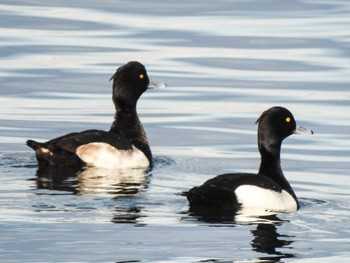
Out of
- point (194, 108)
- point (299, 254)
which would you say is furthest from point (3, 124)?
point (299, 254)

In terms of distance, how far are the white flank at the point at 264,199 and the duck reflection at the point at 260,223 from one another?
131 mm

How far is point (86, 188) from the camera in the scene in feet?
57.8

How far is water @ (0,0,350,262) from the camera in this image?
14484 mm

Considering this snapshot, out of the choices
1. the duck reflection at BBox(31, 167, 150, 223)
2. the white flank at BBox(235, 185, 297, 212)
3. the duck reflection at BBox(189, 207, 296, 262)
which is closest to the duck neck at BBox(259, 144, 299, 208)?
the white flank at BBox(235, 185, 297, 212)

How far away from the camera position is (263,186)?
1658cm

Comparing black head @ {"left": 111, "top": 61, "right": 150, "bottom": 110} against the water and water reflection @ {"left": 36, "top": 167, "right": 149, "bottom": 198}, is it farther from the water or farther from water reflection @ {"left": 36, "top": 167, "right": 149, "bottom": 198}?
water reflection @ {"left": 36, "top": 167, "right": 149, "bottom": 198}

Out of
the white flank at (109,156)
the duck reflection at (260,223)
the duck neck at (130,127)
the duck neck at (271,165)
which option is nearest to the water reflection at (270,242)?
the duck reflection at (260,223)

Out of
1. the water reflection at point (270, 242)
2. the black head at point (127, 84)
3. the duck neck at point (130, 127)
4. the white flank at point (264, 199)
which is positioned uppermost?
the black head at point (127, 84)

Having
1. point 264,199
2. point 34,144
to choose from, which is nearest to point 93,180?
point 34,144

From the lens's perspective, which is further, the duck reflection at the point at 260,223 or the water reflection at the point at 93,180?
the water reflection at the point at 93,180

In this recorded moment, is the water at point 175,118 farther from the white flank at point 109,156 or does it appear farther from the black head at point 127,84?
the black head at point 127,84

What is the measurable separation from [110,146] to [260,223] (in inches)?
176

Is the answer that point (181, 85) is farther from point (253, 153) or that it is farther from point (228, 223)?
point (228, 223)

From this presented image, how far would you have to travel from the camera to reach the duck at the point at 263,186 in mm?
16109
